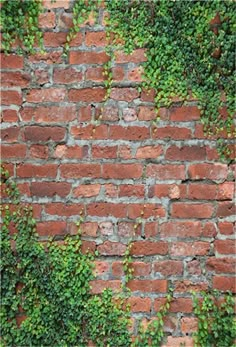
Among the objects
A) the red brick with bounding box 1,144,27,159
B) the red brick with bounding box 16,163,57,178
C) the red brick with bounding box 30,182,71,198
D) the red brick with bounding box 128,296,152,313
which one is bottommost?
the red brick with bounding box 128,296,152,313

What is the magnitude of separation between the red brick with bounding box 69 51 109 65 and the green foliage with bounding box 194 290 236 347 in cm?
117

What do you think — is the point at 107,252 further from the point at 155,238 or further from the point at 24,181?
the point at 24,181

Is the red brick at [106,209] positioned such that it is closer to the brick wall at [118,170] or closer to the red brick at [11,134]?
the brick wall at [118,170]

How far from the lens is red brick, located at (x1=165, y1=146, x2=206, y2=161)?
7.41 feet

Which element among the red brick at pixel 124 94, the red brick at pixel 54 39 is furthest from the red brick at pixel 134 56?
the red brick at pixel 54 39

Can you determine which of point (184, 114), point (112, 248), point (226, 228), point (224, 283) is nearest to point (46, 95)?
point (184, 114)

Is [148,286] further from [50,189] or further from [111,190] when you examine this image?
[50,189]

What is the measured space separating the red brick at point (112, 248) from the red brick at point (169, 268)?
0.18 m

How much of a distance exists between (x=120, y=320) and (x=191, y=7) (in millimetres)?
1457

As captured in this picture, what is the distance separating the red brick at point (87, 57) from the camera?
2279 mm

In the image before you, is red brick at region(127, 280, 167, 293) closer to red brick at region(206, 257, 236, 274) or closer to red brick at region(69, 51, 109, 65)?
red brick at region(206, 257, 236, 274)

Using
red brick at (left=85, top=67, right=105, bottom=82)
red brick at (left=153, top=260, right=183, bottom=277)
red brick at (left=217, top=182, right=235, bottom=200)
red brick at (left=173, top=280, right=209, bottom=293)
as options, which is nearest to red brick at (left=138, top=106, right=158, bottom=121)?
red brick at (left=85, top=67, right=105, bottom=82)

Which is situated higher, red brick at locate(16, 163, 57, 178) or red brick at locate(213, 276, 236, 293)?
red brick at locate(16, 163, 57, 178)

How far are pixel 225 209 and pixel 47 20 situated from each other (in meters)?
1.19
